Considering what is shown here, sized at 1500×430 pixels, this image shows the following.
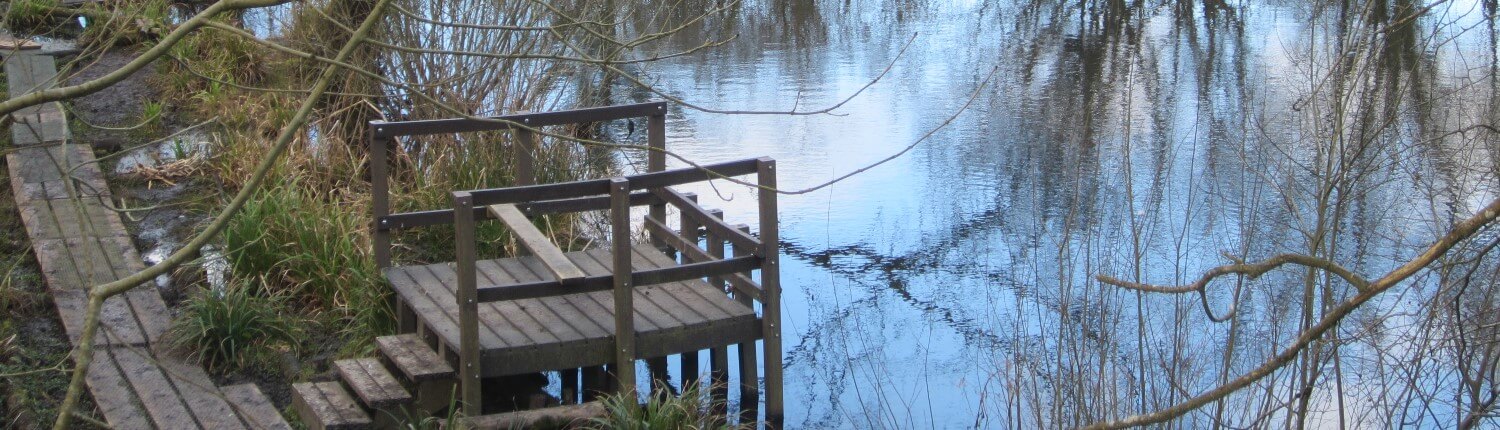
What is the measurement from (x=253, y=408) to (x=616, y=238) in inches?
63.0

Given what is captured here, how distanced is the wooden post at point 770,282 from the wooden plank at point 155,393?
245 centimetres

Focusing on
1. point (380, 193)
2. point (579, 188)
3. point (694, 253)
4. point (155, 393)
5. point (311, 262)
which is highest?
point (579, 188)

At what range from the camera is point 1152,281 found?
8711 mm

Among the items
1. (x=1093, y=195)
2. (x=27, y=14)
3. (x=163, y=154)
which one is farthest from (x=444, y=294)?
(x=27, y=14)

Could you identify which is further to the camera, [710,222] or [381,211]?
[381,211]

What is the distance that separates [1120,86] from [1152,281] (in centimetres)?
665

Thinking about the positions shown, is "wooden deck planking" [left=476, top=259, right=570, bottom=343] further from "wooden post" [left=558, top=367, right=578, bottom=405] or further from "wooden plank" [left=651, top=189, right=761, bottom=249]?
"wooden plank" [left=651, top=189, right=761, bottom=249]

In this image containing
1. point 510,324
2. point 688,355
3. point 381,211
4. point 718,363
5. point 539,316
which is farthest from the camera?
point 688,355

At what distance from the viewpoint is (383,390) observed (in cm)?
616

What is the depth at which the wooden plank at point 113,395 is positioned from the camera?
565cm

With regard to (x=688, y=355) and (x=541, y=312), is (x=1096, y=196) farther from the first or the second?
(x=541, y=312)

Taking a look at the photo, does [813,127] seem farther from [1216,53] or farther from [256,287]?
[256,287]

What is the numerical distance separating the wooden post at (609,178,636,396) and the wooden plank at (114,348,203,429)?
1.72 meters

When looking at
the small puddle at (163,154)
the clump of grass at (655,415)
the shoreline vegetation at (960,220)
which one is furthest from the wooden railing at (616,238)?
the small puddle at (163,154)
